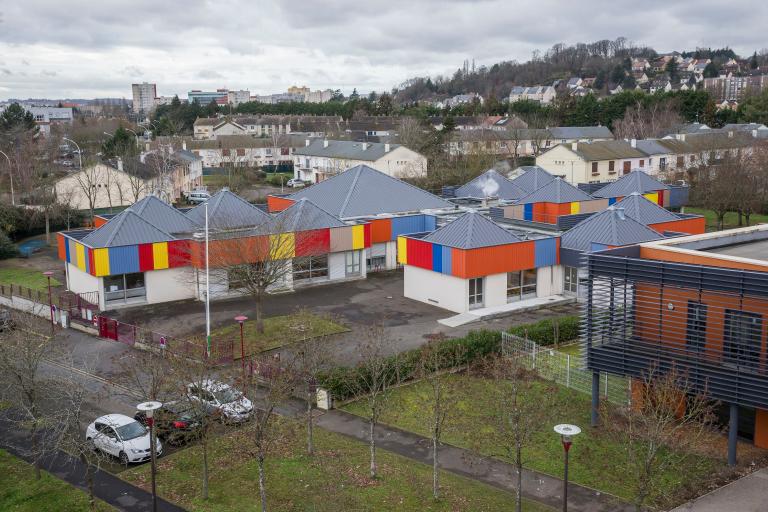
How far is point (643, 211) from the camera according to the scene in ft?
140

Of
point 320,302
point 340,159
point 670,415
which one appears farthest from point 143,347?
point 340,159

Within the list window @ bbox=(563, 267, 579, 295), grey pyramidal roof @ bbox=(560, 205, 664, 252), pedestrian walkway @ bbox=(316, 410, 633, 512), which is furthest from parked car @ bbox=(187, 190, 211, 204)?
pedestrian walkway @ bbox=(316, 410, 633, 512)

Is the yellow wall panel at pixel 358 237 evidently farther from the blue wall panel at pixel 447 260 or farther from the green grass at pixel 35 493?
the green grass at pixel 35 493

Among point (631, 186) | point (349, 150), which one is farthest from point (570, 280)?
point (349, 150)

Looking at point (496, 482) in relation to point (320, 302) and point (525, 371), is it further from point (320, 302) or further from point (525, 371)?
point (320, 302)

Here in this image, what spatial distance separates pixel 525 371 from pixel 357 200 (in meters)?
24.9

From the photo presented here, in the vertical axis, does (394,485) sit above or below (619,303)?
below

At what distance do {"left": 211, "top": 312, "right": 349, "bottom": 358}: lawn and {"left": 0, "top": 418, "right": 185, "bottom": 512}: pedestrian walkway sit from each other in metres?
9.09

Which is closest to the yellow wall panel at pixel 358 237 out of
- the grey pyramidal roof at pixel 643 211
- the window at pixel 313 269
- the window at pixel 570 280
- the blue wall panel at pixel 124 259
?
the window at pixel 313 269

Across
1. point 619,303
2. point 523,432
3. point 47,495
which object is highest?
point 619,303

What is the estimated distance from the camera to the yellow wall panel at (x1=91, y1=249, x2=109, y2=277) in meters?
36.4

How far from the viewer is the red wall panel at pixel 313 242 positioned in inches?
1522

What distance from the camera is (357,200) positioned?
4772 centimetres

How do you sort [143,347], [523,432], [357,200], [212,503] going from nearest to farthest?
1. [523,432]
2. [212,503]
3. [143,347]
4. [357,200]
